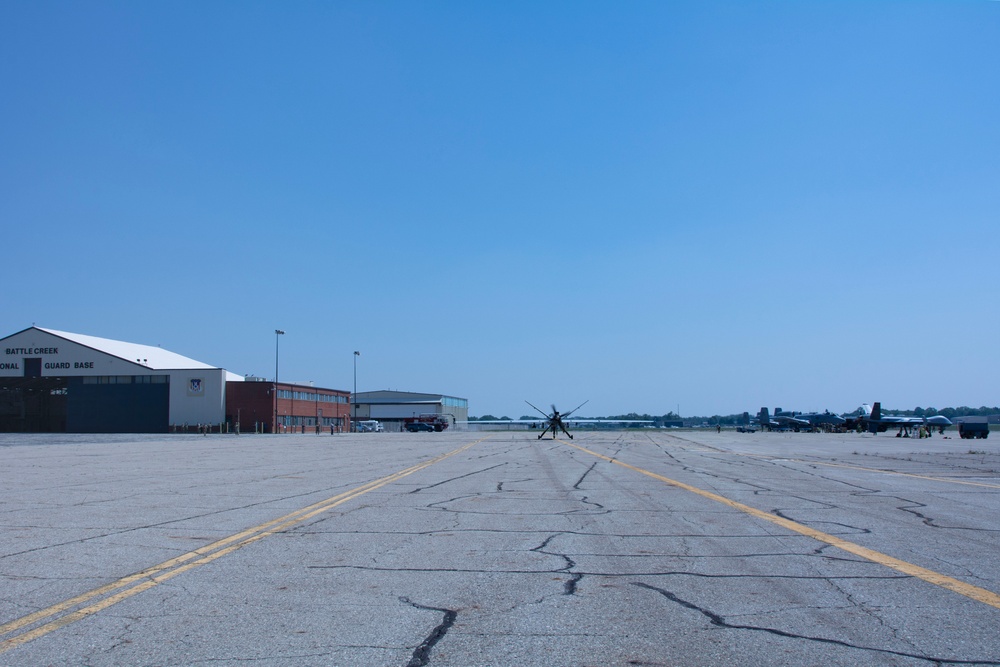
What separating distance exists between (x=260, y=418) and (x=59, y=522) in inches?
3251

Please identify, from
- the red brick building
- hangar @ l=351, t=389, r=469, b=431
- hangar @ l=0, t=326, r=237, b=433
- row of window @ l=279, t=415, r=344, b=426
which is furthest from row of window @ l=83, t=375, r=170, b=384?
hangar @ l=351, t=389, r=469, b=431

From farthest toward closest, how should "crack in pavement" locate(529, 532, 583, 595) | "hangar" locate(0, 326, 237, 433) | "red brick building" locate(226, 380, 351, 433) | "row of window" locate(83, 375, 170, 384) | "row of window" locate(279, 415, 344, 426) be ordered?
1. "row of window" locate(279, 415, 344, 426)
2. "red brick building" locate(226, 380, 351, 433)
3. "row of window" locate(83, 375, 170, 384)
4. "hangar" locate(0, 326, 237, 433)
5. "crack in pavement" locate(529, 532, 583, 595)

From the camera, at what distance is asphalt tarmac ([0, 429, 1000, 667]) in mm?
5352

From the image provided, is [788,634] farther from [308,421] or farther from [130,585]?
[308,421]

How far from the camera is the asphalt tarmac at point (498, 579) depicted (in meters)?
5.35

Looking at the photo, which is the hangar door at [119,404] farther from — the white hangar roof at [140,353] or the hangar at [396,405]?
the hangar at [396,405]

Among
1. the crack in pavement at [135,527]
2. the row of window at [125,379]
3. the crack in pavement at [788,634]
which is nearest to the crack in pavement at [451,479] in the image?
the crack in pavement at [135,527]

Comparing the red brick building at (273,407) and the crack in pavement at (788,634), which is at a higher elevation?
the red brick building at (273,407)

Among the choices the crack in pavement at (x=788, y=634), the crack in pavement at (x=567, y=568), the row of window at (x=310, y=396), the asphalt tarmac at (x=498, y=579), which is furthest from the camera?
the row of window at (x=310, y=396)

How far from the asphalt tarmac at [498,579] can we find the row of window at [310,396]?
82.2 metres

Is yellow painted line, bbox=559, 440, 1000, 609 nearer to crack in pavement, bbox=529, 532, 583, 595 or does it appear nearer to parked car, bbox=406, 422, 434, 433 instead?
crack in pavement, bbox=529, 532, 583, 595

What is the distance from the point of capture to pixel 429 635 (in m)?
5.62

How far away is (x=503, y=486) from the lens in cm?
1734

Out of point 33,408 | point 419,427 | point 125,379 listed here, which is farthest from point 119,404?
point 419,427
